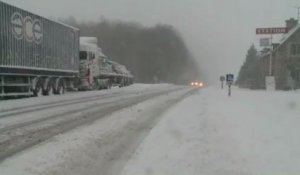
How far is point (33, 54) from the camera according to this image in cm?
2869

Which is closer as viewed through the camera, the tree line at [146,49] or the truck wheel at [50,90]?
the truck wheel at [50,90]

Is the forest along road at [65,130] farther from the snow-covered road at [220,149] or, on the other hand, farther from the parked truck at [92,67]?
the parked truck at [92,67]

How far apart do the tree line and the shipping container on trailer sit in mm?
58805

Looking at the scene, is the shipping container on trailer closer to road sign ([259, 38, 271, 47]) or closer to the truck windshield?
the truck windshield

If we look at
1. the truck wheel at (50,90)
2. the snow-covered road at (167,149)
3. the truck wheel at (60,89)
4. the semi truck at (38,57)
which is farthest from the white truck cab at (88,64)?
the snow-covered road at (167,149)

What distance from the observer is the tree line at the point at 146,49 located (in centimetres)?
9688

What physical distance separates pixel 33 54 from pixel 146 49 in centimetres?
7230

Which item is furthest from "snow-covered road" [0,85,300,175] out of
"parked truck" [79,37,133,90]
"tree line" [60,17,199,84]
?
"tree line" [60,17,199,84]

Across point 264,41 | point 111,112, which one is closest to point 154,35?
point 264,41

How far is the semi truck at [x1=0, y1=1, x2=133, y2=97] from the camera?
84.1 ft

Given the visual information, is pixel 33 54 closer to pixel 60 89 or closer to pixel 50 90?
pixel 50 90

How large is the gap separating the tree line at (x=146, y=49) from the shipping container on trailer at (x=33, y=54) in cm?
5880

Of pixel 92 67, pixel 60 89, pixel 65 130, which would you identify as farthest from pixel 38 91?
pixel 65 130

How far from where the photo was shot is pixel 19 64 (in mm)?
26812
